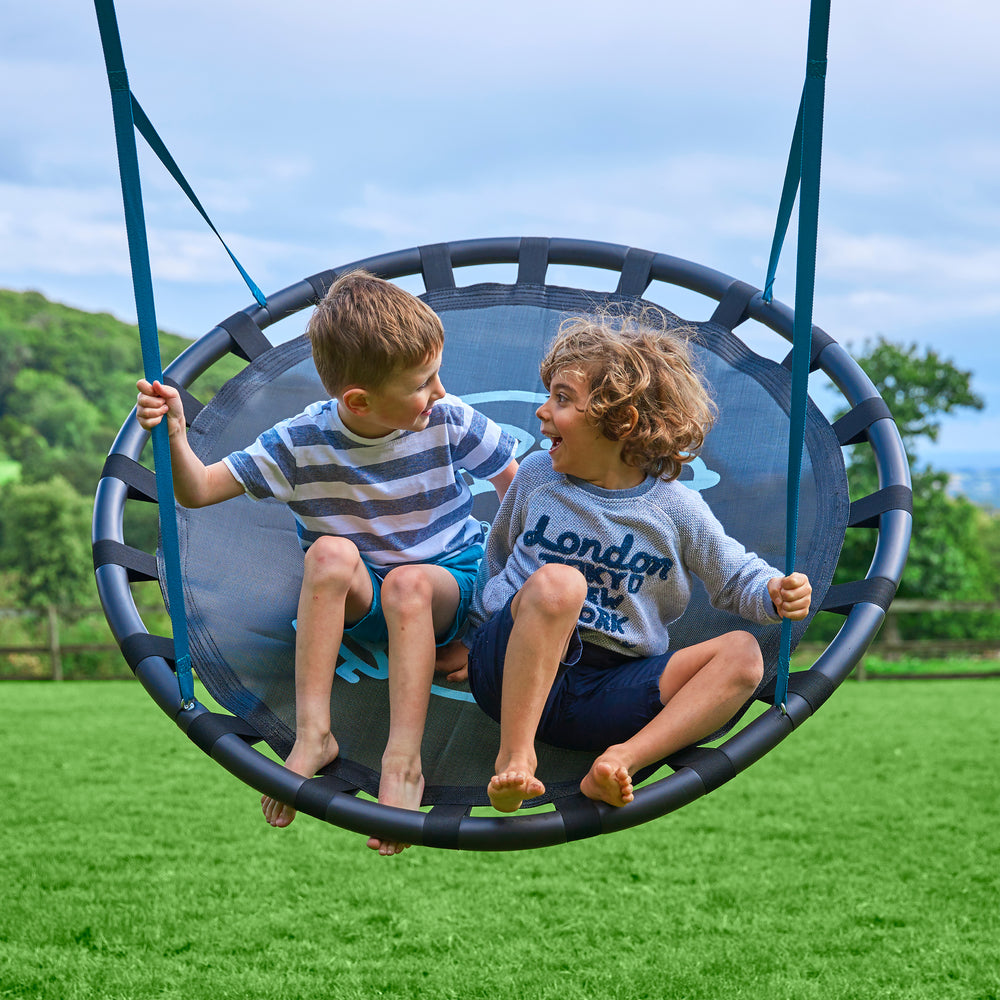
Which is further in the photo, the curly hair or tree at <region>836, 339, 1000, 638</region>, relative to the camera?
tree at <region>836, 339, 1000, 638</region>

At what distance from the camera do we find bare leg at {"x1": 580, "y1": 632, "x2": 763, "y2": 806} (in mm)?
1348

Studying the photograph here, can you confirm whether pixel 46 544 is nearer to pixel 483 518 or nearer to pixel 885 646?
pixel 885 646

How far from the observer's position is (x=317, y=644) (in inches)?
56.1

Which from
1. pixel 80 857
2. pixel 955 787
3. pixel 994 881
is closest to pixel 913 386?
pixel 955 787

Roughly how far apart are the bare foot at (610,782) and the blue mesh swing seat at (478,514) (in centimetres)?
2

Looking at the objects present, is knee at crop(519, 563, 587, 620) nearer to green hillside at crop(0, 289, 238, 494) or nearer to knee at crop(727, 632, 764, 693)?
knee at crop(727, 632, 764, 693)

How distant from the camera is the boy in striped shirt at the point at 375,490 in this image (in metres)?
1.42

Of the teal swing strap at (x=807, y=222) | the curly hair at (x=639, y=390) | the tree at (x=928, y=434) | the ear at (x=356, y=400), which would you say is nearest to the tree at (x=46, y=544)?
the tree at (x=928, y=434)

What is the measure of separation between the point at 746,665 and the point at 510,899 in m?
2.19

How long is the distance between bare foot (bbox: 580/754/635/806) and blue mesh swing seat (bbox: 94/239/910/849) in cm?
2

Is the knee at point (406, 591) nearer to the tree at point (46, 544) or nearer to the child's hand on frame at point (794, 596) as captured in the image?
the child's hand on frame at point (794, 596)

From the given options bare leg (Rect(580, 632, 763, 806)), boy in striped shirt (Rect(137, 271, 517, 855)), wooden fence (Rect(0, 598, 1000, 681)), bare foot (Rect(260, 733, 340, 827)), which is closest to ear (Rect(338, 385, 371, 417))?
boy in striped shirt (Rect(137, 271, 517, 855))

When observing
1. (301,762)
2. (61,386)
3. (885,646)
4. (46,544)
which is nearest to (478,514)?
(301,762)

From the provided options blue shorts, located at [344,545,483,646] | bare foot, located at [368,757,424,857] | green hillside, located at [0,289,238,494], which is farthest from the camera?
green hillside, located at [0,289,238,494]
